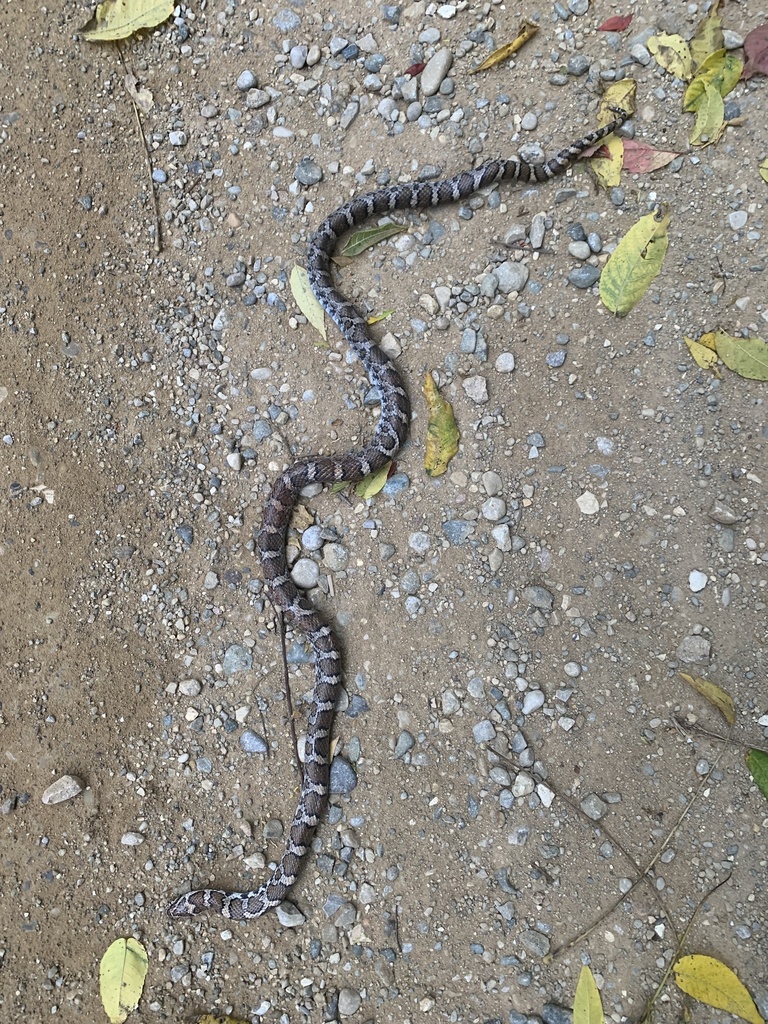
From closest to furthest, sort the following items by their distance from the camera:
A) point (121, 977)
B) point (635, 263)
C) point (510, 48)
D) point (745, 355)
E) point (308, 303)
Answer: point (745, 355), point (121, 977), point (635, 263), point (510, 48), point (308, 303)

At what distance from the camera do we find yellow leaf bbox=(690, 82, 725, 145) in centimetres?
371

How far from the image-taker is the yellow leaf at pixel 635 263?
372cm

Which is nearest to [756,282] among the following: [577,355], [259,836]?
[577,355]

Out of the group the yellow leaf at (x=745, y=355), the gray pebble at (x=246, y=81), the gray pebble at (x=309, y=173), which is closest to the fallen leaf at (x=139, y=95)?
the gray pebble at (x=246, y=81)

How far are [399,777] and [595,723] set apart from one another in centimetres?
107

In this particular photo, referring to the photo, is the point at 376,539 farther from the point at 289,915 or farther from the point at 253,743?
the point at 289,915

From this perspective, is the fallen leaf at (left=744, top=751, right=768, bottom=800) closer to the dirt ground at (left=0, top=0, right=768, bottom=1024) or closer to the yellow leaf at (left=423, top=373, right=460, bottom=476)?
the dirt ground at (left=0, top=0, right=768, bottom=1024)

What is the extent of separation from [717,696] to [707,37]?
11.8 ft

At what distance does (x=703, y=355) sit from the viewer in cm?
360

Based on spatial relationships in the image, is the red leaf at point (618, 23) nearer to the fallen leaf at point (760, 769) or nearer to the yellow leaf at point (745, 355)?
the yellow leaf at point (745, 355)

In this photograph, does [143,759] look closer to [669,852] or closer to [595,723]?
[595,723]

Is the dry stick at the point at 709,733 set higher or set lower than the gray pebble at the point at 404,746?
lower

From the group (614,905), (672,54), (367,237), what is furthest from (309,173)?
(614,905)

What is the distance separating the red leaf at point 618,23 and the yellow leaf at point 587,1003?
5082 millimetres
